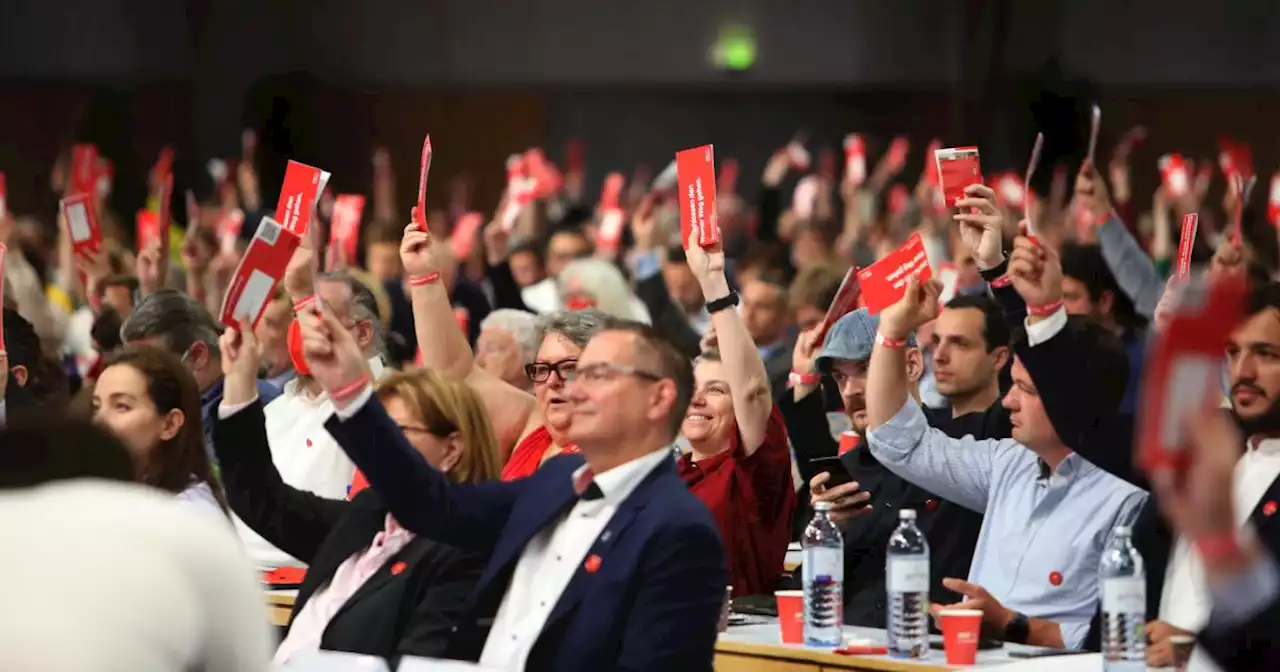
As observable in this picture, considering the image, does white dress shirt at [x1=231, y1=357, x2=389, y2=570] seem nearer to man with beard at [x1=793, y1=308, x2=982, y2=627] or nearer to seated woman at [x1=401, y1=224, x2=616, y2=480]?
seated woman at [x1=401, y1=224, x2=616, y2=480]

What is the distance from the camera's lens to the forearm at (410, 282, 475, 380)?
5.73 m

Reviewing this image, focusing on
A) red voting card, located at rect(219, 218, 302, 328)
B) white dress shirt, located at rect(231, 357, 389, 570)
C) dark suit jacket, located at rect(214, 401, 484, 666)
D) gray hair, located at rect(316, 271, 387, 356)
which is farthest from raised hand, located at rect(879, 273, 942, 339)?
gray hair, located at rect(316, 271, 387, 356)

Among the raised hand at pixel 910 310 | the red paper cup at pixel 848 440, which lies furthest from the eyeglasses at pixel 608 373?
the red paper cup at pixel 848 440

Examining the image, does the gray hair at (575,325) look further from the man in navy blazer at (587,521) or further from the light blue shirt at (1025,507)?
the man in navy blazer at (587,521)

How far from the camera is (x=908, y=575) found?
13.4ft

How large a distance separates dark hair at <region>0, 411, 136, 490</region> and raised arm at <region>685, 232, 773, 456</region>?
7.82 feet

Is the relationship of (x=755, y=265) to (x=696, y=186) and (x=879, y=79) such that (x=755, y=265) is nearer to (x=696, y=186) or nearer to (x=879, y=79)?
(x=696, y=186)

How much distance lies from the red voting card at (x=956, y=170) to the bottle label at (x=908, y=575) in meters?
1.16

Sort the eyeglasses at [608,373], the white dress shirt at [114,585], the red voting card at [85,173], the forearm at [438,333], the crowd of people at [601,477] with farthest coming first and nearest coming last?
the red voting card at [85,173], the forearm at [438,333], the eyeglasses at [608,373], the crowd of people at [601,477], the white dress shirt at [114,585]

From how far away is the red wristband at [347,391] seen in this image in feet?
12.0

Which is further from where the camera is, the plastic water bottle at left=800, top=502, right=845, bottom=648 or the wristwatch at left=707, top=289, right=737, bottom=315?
the wristwatch at left=707, top=289, right=737, bottom=315

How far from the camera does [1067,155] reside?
574 inches

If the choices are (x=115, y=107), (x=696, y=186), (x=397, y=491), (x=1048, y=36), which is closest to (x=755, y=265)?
(x=696, y=186)

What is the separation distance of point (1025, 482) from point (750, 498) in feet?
2.22
